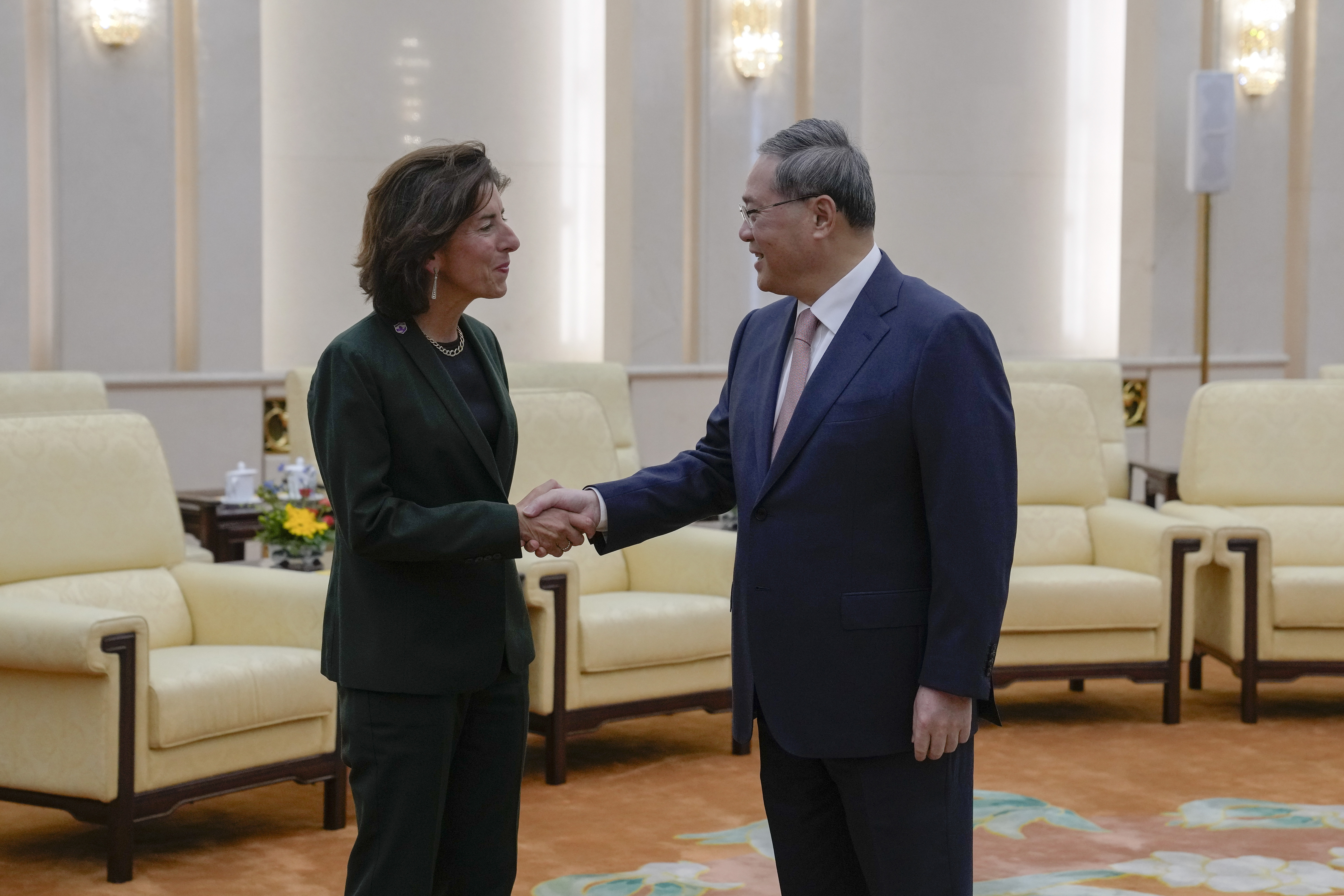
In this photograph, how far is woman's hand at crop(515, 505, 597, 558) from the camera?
2316 millimetres

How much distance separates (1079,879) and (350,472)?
2.17 meters

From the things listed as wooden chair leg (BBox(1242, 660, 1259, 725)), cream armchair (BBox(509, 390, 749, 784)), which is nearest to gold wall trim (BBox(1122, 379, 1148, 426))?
wooden chair leg (BBox(1242, 660, 1259, 725))

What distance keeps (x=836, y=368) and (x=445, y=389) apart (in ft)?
1.80

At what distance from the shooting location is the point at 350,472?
2084 millimetres

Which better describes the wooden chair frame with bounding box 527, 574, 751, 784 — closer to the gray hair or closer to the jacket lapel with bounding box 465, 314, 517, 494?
the jacket lapel with bounding box 465, 314, 517, 494

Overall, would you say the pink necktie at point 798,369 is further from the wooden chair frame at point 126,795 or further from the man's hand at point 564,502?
the wooden chair frame at point 126,795

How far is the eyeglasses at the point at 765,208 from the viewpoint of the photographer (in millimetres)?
2086

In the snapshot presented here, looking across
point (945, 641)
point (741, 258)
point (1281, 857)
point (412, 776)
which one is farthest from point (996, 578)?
point (741, 258)

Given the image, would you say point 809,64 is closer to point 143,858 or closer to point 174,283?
point 174,283

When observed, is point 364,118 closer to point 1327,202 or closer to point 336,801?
point 336,801

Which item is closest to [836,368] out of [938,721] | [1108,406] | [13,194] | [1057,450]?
[938,721]

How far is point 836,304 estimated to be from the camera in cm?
214

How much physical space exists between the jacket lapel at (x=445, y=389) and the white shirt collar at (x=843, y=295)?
51 centimetres

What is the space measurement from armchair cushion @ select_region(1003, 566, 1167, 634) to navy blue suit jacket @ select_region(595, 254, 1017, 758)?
2.86 m
